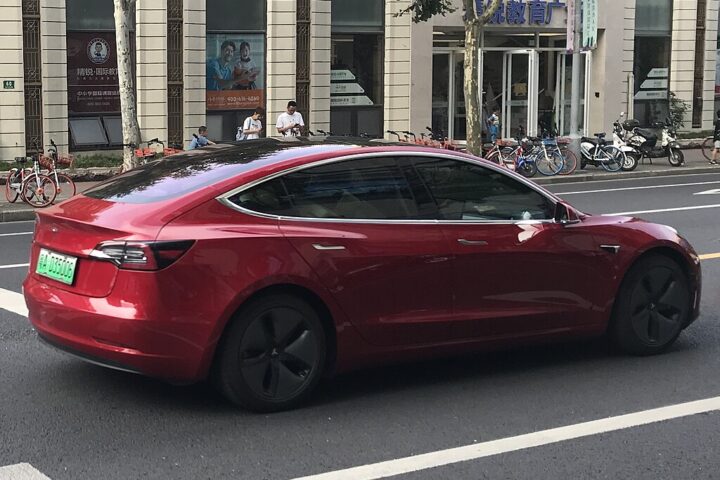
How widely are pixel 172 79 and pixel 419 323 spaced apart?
19.3 meters

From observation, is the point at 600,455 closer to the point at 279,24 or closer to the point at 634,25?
the point at 279,24

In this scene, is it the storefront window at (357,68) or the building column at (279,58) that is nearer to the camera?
the building column at (279,58)

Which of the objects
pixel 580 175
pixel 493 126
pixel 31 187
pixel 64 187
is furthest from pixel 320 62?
pixel 31 187

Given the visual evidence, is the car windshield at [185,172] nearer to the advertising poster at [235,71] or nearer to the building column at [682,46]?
the advertising poster at [235,71]

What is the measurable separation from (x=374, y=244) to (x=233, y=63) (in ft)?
66.3

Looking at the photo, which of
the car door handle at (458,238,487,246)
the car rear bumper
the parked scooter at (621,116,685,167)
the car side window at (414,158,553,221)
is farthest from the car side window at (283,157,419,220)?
the parked scooter at (621,116,685,167)

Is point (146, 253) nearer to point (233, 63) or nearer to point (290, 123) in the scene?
point (290, 123)

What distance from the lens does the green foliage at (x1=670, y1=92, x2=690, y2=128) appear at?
33.3 metres

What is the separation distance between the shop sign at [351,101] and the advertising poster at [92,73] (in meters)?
5.74

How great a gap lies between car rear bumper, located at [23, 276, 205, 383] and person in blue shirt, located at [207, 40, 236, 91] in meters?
20.0

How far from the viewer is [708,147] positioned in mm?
29625

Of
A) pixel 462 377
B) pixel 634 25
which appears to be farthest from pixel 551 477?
pixel 634 25

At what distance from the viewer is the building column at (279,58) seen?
25.8 meters

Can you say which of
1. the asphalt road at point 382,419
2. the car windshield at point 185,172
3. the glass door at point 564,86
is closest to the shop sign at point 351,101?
the glass door at point 564,86
